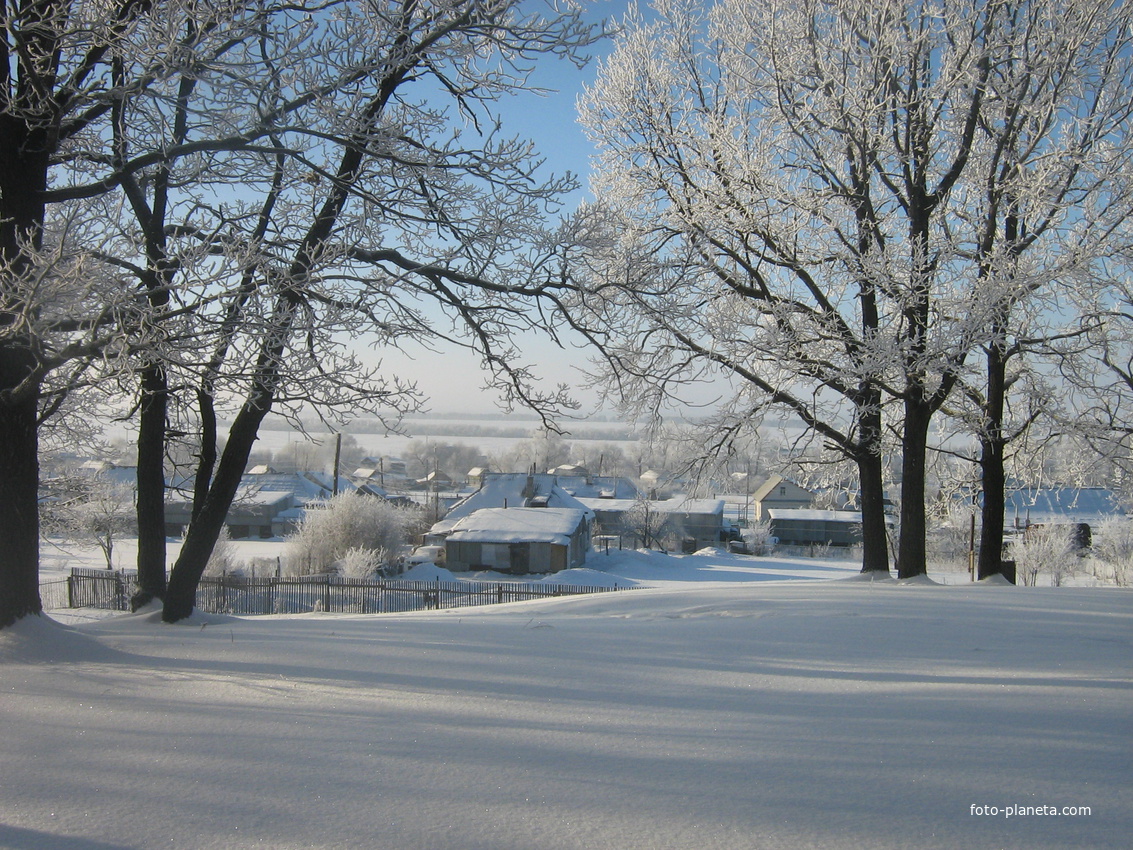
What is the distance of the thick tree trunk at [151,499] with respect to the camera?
27.8 feet

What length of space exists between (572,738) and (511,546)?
35.4m

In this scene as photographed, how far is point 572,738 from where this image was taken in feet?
11.7

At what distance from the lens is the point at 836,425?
1405 cm

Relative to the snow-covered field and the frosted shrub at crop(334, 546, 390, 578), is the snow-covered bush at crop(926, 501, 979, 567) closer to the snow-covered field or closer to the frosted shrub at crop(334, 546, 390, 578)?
the frosted shrub at crop(334, 546, 390, 578)

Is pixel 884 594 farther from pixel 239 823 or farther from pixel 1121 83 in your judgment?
pixel 1121 83

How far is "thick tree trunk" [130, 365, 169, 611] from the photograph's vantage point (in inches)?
334

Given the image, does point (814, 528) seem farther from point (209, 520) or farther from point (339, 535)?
point (209, 520)

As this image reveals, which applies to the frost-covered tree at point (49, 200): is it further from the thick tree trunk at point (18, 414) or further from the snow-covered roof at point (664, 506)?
the snow-covered roof at point (664, 506)

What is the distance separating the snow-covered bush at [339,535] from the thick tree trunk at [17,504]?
29.9 metres

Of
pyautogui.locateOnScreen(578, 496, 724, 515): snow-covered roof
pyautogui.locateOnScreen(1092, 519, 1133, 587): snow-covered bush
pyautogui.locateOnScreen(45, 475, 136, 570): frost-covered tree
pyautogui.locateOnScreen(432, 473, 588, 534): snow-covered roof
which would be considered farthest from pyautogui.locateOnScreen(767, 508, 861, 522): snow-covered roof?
pyautogui.locateOnScreen(45, 475, 136, 570): frost-covered tree

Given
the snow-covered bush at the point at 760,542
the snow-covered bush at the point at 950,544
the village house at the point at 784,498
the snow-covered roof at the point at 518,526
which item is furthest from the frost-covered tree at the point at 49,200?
the village house at the point at 784,498

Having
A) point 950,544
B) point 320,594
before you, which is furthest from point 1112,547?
point 320,594

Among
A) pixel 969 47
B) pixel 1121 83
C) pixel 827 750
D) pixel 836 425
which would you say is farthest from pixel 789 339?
pixel 827 750

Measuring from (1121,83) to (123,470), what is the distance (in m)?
57.2
